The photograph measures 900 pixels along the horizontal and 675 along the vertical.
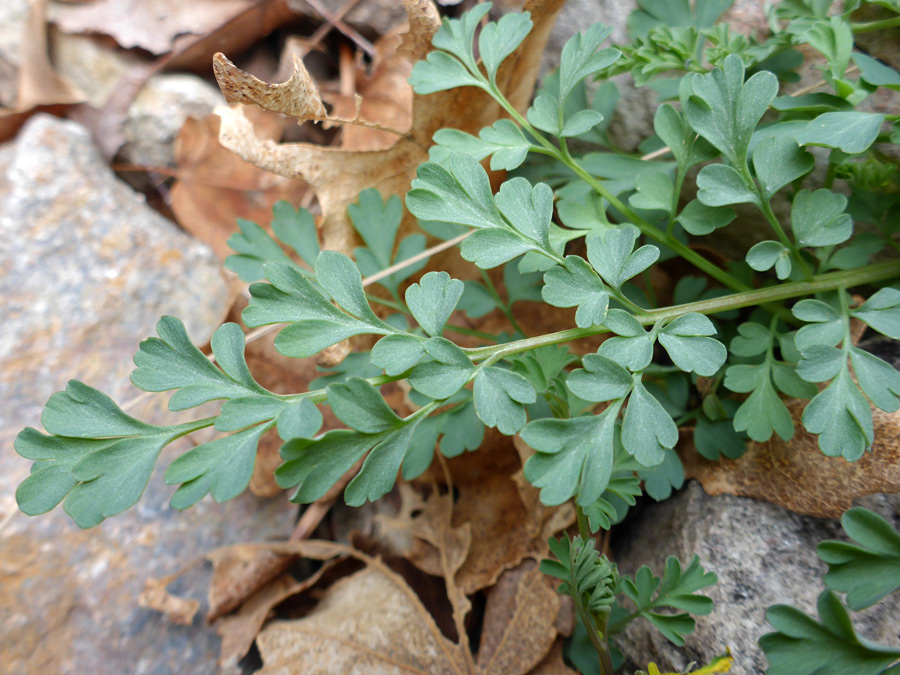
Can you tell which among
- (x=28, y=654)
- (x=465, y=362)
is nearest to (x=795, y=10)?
(x=465, y=362)

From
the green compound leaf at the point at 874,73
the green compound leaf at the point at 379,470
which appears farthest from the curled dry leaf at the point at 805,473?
the green compound leaf at the point at 379,470

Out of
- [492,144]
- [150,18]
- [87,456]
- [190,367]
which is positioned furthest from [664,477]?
[150,18]

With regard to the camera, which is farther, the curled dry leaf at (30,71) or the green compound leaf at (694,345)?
the curled dry leaf at (30,71)

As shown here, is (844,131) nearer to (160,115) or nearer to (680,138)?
(680,138)

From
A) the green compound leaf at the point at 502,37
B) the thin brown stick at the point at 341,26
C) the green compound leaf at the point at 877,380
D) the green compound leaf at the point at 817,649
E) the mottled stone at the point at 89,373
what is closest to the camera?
the green compound leaf at the point at 817,649

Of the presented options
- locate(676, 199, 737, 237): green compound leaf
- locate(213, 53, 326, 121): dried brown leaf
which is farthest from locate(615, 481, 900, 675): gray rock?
locate(213, 53, 326, 121): dried brown leaf

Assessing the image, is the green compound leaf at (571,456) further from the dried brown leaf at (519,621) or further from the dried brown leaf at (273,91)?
the dried brown leaf at (273,91)
